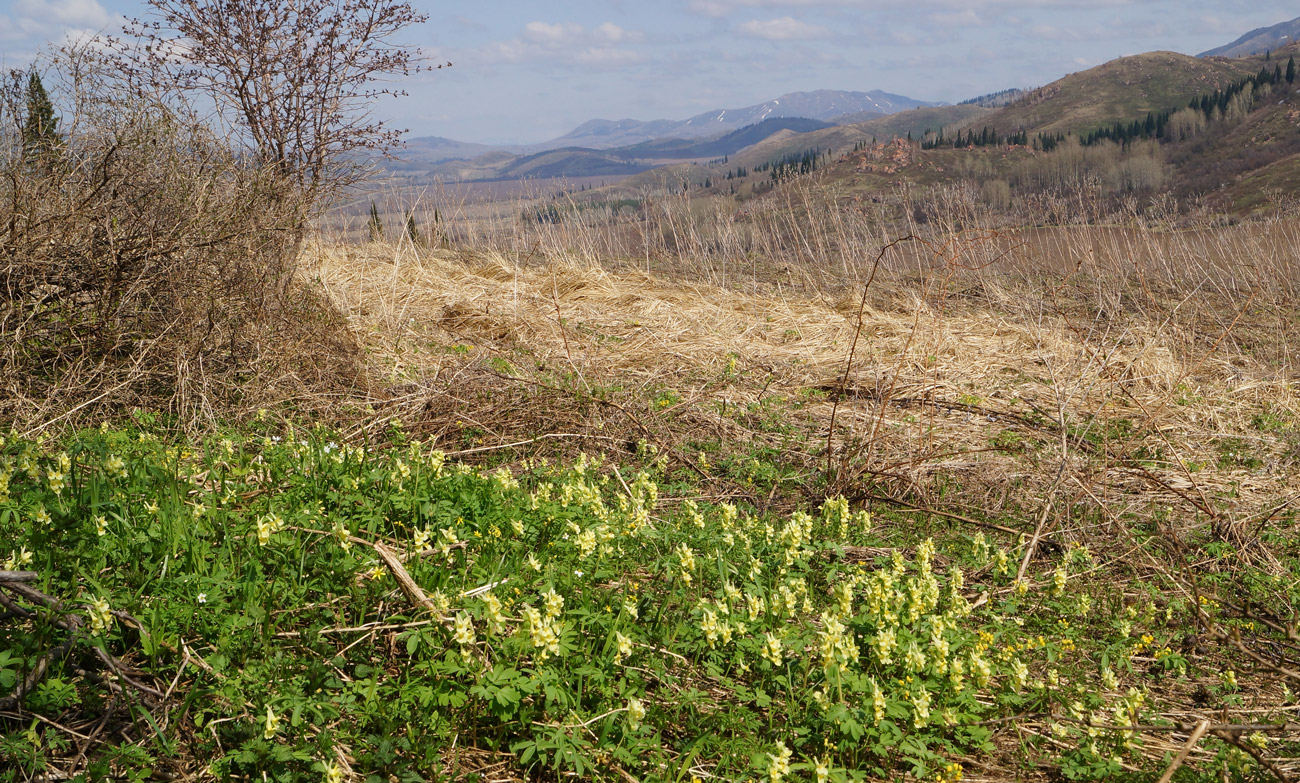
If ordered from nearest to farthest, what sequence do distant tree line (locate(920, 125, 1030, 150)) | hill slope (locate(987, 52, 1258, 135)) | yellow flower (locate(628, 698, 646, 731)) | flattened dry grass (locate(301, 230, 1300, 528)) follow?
yellow flower (locate(628, 698, 646, 731)) < flattened dry grass (locate(301, 230, 1300, 528)) < distant tree line (locate(920, 125, 1030, 150)) < hill slope (locate(987, 52, 1258, 135))

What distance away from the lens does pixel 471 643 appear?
6.43 feet

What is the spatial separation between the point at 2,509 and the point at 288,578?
35.6 inches

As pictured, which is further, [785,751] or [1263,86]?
[1263,86]

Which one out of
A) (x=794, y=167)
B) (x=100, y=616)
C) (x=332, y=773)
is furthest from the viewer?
(x=794, y=167)

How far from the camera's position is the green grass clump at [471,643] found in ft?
6.06

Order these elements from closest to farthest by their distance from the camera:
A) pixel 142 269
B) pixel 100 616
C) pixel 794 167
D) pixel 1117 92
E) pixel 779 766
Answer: pixel 779 766, pixel 100 616, pixel 142 269, pixel 794 167, pixel 1117 92

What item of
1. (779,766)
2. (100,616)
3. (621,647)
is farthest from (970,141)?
(100,616)

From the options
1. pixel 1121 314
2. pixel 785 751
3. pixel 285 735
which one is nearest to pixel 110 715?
pixel 285 735

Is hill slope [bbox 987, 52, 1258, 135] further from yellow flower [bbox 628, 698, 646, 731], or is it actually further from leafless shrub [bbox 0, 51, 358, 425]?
yellow flower [bbox 628, 698, 646, 731]

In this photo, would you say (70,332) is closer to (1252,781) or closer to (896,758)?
(896,758)

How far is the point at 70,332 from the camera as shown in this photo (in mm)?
4070

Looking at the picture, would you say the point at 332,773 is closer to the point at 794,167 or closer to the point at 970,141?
the point at 794,167

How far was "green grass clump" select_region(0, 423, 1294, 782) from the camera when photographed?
185 centimetres

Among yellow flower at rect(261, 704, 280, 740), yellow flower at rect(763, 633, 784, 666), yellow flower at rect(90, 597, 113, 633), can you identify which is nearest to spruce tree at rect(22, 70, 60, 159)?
yellow flower at rect(90, 597, 113, 633)
